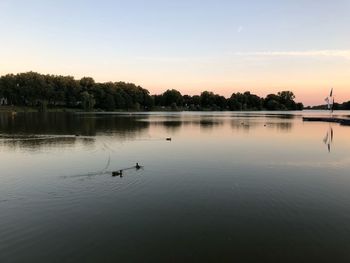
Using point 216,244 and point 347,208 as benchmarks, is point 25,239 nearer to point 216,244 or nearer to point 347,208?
point 216,244

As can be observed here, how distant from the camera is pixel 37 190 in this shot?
20.7 meters

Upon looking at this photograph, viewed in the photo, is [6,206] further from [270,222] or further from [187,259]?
[270,222]

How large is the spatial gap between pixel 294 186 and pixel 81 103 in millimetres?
185432

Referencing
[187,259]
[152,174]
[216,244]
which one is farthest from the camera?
[152,174]

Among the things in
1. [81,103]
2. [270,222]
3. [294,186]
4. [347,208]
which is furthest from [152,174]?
[81,103]

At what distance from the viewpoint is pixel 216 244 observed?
13039mm

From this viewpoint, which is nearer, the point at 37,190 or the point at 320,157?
the point at 37,190

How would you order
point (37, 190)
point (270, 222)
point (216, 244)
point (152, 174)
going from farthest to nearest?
1. point (152, 174)
2. point (37, 190)
3. point (270, 222)
4. point (216, 244)

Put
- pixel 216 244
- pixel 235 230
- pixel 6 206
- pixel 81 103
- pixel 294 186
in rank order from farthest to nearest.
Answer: pixel 81 103 < pixel 294 186 < pixel 6 206 < pixel 235 230 < pixel 216 244

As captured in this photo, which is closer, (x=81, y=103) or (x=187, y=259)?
(x=187, y=259)

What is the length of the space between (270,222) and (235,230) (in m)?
2.11

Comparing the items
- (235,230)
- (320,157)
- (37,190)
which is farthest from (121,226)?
(320,157)

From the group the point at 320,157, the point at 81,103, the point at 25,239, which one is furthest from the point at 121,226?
the point at 81,103

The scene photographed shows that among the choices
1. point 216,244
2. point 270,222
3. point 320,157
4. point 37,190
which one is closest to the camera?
point 216,244
